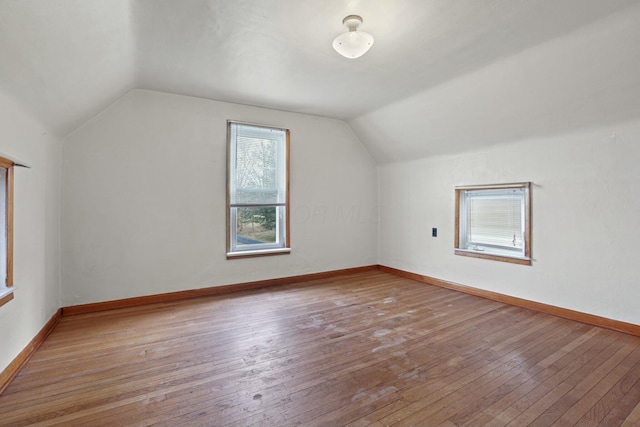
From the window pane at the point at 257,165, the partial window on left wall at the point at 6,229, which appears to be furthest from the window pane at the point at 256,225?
the partial window on left wall at the point at 6,229

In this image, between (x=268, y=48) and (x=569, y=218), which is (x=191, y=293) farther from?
(x=569, y=218)

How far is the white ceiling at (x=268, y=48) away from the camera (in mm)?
1818

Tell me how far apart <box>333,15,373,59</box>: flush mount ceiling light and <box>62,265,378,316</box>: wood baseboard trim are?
3.12 metres

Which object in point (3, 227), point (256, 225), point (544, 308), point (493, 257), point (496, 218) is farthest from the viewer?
point (256, 225)

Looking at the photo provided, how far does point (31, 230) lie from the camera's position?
2.44 m

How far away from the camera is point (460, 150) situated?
4078 millimetres

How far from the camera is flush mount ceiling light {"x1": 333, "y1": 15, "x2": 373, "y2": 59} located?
85.4 inches

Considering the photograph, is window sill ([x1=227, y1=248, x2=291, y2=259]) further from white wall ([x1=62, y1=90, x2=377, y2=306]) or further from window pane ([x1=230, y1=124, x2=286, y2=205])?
window pane ([x1=230, y1=124, x2=286, y2=205])

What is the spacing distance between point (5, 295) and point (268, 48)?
8.50 ft

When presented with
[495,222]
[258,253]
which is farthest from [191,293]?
[495,222]

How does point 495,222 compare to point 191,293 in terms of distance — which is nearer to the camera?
point 191,293

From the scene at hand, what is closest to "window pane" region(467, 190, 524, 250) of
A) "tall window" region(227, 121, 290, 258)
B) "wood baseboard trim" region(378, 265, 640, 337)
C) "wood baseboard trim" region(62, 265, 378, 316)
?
"wood baseboard trim" region(378, 265, 640, 337)

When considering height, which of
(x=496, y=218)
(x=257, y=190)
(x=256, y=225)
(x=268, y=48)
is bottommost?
(x=256, y=225)

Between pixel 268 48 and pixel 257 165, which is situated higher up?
pixel 268 48
